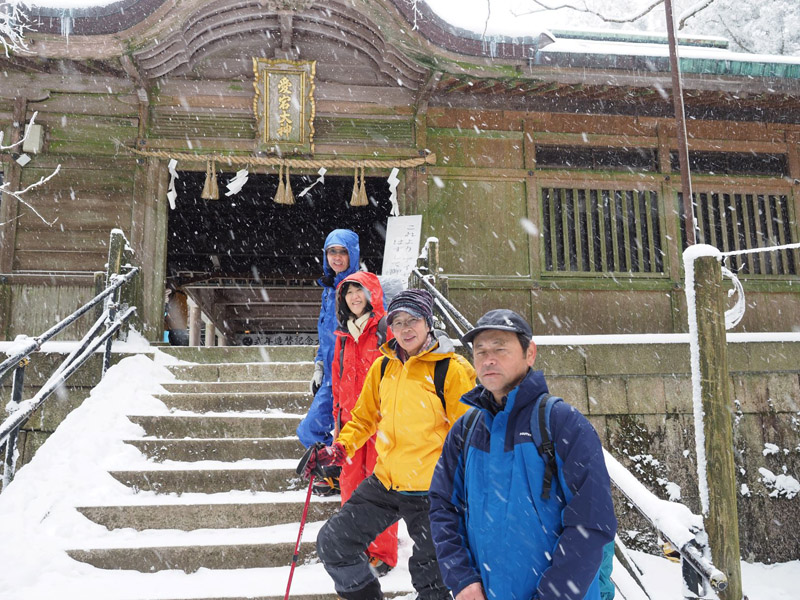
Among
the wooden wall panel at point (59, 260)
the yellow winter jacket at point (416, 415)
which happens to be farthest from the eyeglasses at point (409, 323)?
the wooden wall panel at point (59, 260)

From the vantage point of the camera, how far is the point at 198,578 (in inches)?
151

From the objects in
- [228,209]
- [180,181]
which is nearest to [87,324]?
[180,181]

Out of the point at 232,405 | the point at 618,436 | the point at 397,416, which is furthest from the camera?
the point at 618,436

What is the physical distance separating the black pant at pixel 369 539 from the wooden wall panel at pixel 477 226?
5.99 metres

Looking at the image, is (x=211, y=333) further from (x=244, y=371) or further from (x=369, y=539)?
(x=369, y=539)

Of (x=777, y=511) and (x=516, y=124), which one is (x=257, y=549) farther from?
(x=516, y=124)

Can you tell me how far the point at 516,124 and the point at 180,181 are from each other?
5.99 m

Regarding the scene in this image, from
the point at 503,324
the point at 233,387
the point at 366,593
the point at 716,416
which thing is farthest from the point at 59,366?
the point at 716,416

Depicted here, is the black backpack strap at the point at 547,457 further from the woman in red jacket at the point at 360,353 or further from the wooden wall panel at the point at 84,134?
the wooden wall panel at the point at 84,134

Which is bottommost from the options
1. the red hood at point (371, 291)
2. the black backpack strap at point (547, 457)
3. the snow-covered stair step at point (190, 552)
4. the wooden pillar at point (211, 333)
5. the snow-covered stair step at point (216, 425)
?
the snow-covered stair step at point (190, 552)

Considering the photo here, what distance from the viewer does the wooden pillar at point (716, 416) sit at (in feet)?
11.8

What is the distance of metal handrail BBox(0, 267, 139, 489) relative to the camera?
4.35 m

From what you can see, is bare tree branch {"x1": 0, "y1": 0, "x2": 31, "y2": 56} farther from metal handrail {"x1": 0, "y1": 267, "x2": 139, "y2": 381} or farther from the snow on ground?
the snow on ground

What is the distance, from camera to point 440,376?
9.38ft
